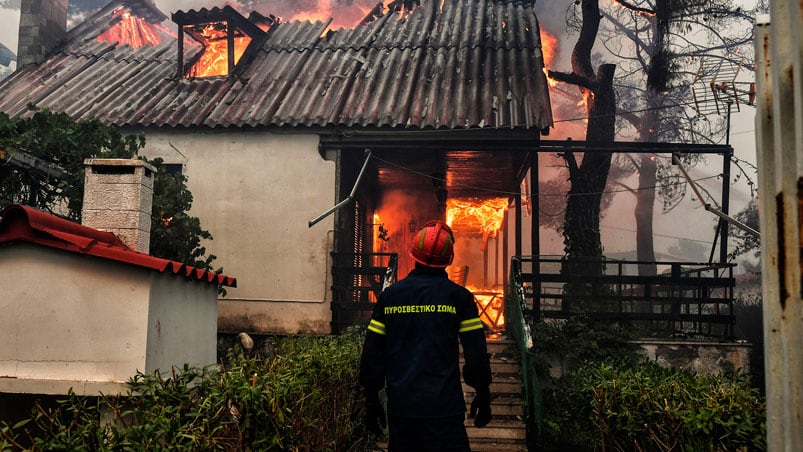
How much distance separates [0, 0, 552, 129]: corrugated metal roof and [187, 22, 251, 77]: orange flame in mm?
447

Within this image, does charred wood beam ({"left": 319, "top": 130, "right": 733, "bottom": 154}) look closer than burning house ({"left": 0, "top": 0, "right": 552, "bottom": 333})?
Yes

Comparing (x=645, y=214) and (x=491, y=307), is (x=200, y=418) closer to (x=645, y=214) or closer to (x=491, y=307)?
(x=491, y=307)

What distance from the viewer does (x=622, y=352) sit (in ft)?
36.0

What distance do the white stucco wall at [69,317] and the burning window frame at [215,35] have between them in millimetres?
10626

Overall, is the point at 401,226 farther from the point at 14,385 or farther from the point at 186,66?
the point at 14,385

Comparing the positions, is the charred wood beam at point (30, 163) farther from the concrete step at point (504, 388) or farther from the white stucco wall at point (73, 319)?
the concrete step at point (504, 388)

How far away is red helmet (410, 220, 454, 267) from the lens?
448 cm

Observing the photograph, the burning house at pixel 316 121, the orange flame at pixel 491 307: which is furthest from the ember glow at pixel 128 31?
the orange flame at pixel 491 307

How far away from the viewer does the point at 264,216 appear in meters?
14.0

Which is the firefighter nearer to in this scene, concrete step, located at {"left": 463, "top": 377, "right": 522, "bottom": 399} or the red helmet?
the red helmet

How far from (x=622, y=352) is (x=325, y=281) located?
6125mm

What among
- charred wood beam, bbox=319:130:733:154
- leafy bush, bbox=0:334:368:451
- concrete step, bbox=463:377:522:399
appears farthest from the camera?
charred wood beam, bbox=319:130:733:154

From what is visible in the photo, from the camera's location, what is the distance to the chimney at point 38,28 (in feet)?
60.7

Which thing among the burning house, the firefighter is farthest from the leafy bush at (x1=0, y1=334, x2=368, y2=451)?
the burning house
